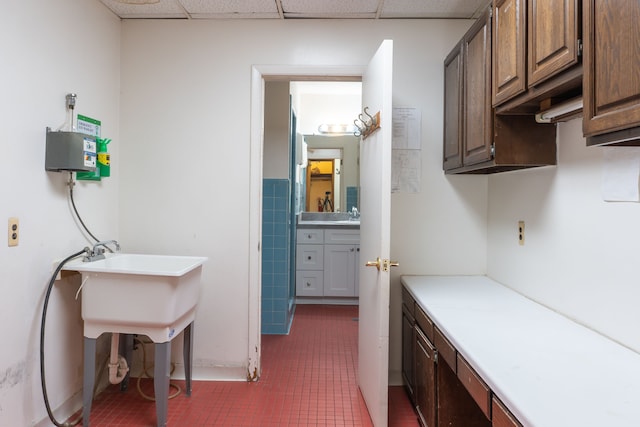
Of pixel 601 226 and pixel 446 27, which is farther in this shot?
pixel 446 27

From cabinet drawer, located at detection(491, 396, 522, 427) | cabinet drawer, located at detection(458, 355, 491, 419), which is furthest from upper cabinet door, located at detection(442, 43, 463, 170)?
cabinet drawer, located at detection(491, 396, 522, 427)

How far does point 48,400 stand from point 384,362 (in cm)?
172

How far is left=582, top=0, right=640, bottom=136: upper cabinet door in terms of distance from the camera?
88cm

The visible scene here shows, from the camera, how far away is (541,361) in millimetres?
1157

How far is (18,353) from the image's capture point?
1.71 metres

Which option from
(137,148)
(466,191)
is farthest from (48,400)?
(466,191)

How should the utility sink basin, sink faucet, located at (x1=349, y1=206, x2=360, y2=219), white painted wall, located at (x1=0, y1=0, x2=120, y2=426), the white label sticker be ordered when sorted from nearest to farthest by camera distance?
white painted wall, located at (x1=0, y1=0, x2=120, y2=426), the utility sink basin, the white label sticker, sink faucet, located at (x1=349, y1=206, x2=360, y2=219)

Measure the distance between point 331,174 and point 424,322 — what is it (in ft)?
10.7

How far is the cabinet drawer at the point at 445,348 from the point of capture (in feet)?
4.61

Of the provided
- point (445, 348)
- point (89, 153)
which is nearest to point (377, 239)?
point (445, 348)

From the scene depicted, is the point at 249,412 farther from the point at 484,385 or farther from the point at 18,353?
the point at 484,385

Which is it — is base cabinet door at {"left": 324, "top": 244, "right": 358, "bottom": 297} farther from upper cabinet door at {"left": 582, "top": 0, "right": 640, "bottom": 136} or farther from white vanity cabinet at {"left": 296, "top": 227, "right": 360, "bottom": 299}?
upper cabinet door at {"left": 582, "top": 0, "right": 640, "bottom": 136}

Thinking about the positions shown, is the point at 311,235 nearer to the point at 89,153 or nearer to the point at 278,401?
the point at 278,401

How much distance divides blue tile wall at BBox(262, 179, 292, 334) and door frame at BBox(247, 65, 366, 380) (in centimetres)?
85
